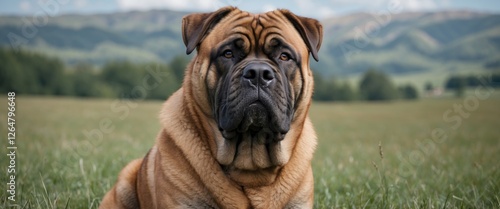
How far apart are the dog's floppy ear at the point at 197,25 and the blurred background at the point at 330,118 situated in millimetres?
1698

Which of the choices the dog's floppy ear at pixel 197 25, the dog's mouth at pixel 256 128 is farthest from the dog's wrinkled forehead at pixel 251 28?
the dog's mouth at pixel 256 128

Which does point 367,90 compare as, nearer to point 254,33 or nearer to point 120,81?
point 120,81

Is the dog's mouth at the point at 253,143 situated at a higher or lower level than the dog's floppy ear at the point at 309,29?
lower

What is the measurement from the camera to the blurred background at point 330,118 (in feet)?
17.3

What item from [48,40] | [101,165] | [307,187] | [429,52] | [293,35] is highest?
[293,35]

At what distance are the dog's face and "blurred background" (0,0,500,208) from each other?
3.45 feet

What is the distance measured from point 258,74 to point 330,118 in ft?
101

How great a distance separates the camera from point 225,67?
363 cm

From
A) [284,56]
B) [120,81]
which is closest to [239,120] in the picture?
[284,56]

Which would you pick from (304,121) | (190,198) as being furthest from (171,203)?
(304,121)

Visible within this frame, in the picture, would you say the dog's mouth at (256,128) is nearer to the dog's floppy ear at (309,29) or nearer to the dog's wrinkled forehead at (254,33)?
the dog's wrinkled forehead at (254,33)

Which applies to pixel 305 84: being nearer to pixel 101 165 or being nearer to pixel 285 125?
pixel 285 125

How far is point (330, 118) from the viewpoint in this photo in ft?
111

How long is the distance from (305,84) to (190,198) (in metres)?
1.22
